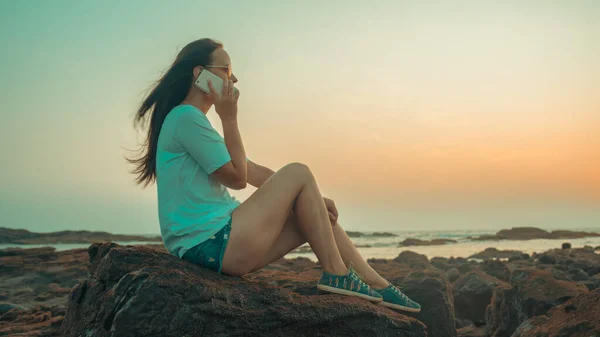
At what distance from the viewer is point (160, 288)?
273 cm

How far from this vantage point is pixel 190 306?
279cm

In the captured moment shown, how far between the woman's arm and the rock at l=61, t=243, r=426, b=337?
A: 126 cm

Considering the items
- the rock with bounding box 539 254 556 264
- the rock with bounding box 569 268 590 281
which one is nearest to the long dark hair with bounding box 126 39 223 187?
the rock with bounding box 569 268 590 281

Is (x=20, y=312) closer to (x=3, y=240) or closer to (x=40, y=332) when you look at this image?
(x=40, y=332)

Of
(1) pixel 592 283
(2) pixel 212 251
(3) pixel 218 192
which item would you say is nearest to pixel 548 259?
(1) pixel 592 283

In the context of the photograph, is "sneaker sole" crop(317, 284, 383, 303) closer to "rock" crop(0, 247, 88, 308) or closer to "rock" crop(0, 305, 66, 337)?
"rock" crop(0, 305, 66, 337)

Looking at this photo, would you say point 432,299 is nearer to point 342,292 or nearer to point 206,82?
point 342,292

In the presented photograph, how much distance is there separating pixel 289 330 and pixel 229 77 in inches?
74.2

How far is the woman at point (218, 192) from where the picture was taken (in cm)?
335

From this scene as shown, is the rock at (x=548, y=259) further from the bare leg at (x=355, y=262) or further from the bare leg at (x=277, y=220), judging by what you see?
the bare leg at (x=277, y=220)

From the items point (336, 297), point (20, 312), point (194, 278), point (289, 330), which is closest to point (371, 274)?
point (336, 297)

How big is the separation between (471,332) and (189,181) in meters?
4.97

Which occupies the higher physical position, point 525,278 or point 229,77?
point 229,77

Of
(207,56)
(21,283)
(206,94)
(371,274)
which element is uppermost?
(207,56)
